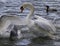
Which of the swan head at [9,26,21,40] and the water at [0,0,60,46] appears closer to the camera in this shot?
the water at [0,0,60,46]

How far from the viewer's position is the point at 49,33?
Answer: 12031mm

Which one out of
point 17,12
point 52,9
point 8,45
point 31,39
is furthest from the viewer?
point 52,9

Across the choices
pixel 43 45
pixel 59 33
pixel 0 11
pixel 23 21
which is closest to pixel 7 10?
pixel 0 11

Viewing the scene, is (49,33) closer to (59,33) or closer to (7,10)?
(59,33)

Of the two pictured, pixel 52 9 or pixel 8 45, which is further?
pixel 52 9

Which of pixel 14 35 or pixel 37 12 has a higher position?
pixel 37 12

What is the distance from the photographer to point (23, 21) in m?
13.0

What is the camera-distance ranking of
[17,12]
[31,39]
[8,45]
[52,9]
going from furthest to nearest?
[52,9], [17,12], [31,39], [8,45]

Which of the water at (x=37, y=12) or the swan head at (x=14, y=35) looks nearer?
the water at (x=37, y=12)

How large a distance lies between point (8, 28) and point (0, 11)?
14.7 ft

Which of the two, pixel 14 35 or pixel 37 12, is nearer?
pixel 14 35

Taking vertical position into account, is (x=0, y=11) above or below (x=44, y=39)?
above

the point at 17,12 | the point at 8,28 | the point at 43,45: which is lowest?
the point at 43,45

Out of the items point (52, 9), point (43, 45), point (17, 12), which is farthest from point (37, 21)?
point (52, 9)
